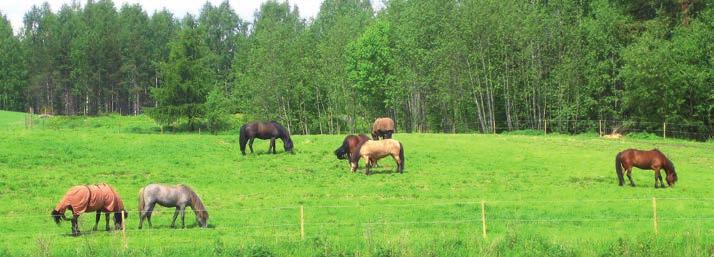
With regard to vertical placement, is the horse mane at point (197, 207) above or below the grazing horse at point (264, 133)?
below

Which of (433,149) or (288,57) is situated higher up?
(288,57)

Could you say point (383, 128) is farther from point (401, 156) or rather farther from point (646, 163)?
point (646, 163)

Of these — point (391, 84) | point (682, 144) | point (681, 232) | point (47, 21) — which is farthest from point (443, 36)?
point (47, 21)

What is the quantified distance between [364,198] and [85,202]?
30.2ft

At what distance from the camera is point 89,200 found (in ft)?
60.6

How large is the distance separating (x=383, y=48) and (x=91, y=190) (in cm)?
5342

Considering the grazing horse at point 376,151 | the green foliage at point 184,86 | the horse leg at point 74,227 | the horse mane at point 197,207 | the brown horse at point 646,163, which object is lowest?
the horse leg at point 74,227

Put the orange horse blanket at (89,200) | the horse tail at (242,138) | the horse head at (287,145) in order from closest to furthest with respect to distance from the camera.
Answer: the orange horse blanket at (89,200), the horse tail at (242,138), the horse head at (287,145)

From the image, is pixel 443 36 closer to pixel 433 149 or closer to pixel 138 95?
pixel 433 149

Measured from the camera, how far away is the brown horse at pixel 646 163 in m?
27.9

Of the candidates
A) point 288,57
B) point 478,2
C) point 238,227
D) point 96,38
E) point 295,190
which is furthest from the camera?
point 96,38

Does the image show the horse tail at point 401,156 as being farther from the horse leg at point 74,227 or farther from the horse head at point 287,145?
the horse leg at point 74,227

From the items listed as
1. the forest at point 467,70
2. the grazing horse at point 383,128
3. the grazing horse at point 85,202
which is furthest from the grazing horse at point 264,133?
the forest at point 467,70

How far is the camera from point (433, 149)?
37.3 metres
